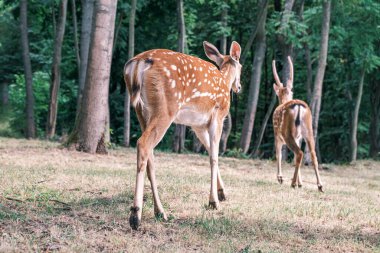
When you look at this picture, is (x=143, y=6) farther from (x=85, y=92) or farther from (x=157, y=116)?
(x=157, y=116)

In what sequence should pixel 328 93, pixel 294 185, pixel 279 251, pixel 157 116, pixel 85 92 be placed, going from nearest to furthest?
→ pixel 279 251, pixel 157 116, pixel 294 185, pixel 85 92, pixel 328 93

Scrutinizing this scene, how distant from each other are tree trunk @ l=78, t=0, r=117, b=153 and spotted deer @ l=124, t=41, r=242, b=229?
5.93 metres

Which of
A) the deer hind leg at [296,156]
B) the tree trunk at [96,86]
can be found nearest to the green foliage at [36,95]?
the tree trunk at [96,86]

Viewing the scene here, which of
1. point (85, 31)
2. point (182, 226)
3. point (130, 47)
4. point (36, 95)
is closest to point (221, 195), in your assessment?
point (182, 226)

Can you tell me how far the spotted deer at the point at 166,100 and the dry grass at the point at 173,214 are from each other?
1.51 ft

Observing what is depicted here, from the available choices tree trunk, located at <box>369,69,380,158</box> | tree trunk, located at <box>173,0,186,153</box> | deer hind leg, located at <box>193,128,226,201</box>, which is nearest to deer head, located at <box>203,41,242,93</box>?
deer hind leg, located at <box>193,128,226,201</box>

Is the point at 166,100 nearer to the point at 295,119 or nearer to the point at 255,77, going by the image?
the point at 295,119

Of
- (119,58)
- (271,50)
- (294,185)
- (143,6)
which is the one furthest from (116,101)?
(294,185)

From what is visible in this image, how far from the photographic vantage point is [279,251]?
19.9ft

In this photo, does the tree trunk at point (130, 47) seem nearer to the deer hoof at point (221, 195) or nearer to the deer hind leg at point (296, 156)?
the deer hind leg at point (296, 156)

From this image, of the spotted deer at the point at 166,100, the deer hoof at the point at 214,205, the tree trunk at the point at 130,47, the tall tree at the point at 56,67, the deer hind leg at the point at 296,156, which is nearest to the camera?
the spotted deer at the point at 166,100

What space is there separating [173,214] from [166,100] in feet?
4.99

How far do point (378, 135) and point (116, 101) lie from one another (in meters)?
13.3

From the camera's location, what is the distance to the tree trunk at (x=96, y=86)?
14.0 metres
